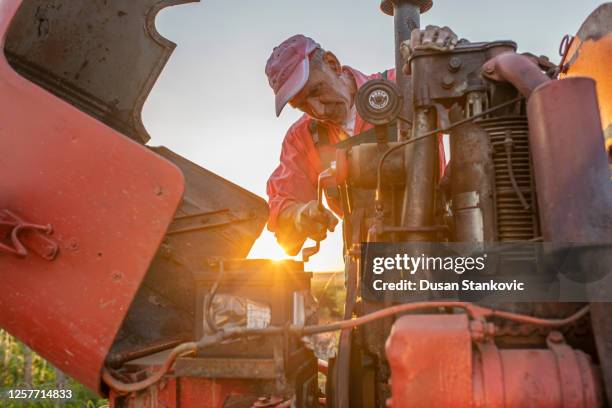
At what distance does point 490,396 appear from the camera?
4.35 ft

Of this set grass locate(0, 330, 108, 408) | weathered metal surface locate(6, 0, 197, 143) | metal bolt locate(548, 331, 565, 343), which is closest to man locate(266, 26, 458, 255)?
weathered metal surface locate(6, 0, 197, 143)

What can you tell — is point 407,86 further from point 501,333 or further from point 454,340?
point 454,340

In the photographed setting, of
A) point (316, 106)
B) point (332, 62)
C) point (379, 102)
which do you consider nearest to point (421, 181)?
point (379, 102)

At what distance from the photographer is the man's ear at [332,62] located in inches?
149

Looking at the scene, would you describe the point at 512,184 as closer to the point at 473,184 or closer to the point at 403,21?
the point at 473,184

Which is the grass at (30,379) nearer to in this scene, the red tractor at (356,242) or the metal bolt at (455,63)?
the red tractor at (356,242)

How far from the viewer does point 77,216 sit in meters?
1.80

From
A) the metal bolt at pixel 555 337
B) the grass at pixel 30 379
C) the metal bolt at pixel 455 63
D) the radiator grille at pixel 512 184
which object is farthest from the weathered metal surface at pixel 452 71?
the grass at pixel 30 379

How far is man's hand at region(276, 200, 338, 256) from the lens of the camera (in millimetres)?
2898

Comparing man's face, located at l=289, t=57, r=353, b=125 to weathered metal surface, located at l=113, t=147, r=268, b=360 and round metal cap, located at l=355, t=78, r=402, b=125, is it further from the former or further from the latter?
round metal cap, located at l=355, t=78, r=402, b=125

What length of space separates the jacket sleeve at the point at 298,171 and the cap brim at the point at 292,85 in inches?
32.1

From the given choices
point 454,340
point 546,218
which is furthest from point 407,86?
point 454,340

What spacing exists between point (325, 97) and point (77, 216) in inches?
91.6

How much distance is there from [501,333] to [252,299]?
892 millimetres
